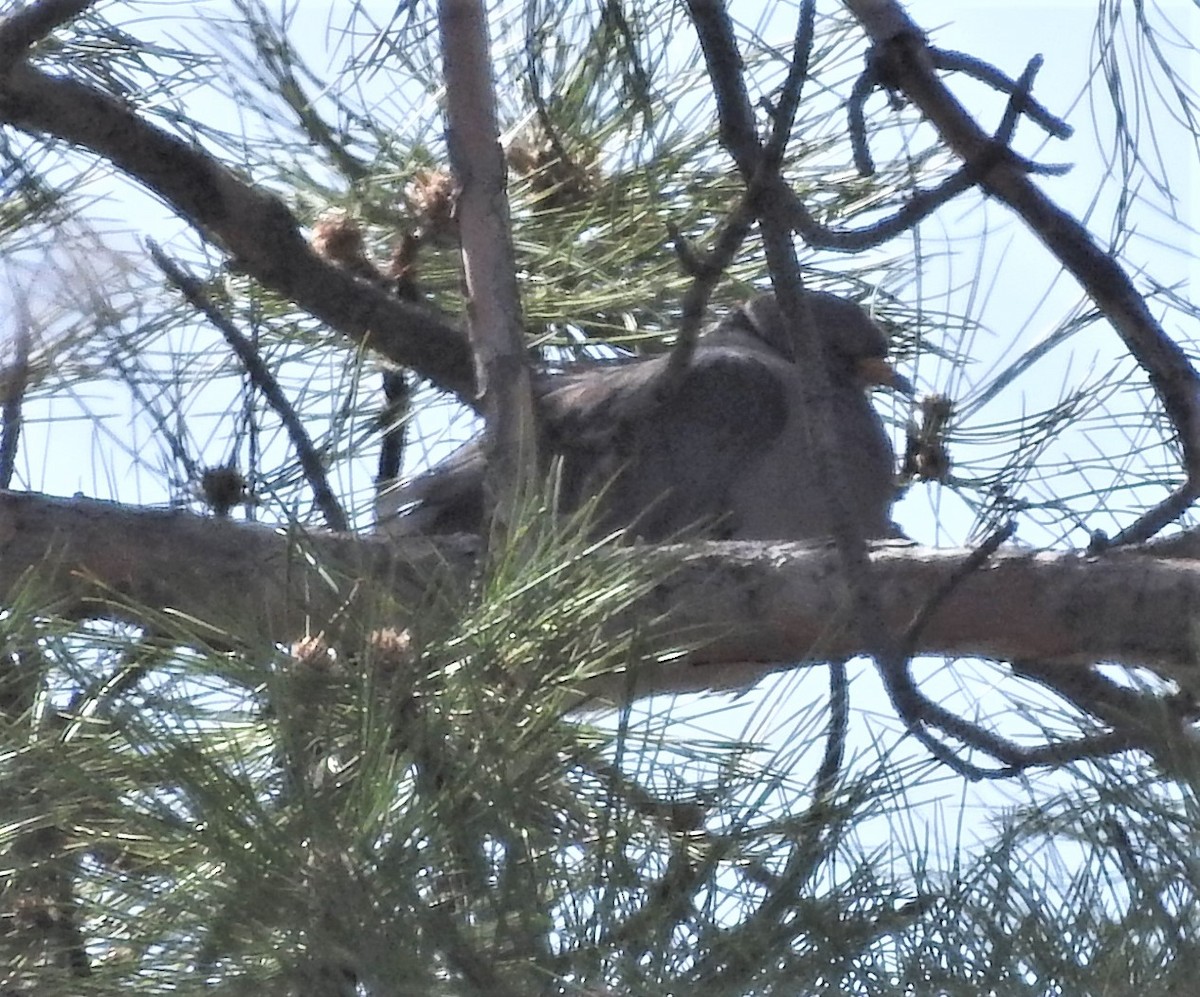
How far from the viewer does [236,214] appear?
2.37 metres

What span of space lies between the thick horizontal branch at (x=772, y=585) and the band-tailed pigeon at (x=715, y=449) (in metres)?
0.66

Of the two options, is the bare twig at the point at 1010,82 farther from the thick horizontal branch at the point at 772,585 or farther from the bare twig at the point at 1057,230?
Result: the thick horizontal branch at the point at 772,585

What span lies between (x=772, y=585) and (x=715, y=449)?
44.0 inches

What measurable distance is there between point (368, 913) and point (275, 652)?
0.64 feet

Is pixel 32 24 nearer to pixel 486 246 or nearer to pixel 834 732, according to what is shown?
pixel 486 246

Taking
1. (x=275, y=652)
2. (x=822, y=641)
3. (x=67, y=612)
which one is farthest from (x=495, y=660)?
(x=67, y=612)

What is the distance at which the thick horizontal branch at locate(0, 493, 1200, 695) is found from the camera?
1.75 metres

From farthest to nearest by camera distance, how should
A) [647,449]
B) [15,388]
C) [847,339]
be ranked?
[847,339] → [647,449] → [15,388]

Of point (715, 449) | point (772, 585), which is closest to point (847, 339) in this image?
point (715, 449)

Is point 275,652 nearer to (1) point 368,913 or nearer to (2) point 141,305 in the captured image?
(1) point 368,913

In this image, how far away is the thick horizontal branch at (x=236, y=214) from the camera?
89.4 inches

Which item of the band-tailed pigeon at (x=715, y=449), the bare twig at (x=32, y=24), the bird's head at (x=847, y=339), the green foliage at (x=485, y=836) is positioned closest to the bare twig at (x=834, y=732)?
the green foliage at (x=485, y=836)

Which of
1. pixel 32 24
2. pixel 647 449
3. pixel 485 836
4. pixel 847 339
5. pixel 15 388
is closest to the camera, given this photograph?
pixel 485 836

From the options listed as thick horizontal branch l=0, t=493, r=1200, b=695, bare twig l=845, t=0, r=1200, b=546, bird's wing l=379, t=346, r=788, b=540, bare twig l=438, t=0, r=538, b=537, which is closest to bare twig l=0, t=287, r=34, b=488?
thick horizontal branch l=0, t=493, r=1200, b=695
